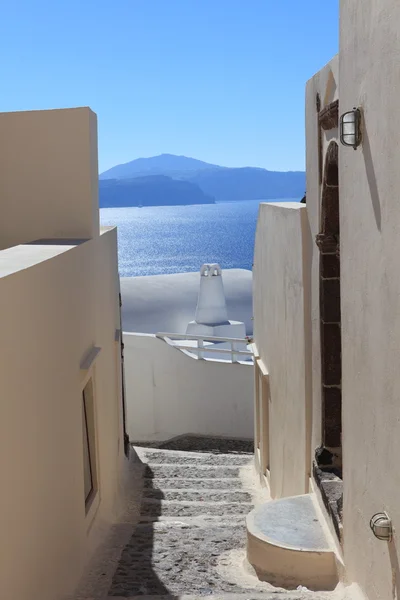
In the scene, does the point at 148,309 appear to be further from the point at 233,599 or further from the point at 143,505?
the point at 233,599

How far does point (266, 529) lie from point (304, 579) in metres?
0.53

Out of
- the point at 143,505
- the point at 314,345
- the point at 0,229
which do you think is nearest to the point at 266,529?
the point at 314,345

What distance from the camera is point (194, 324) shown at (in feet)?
61.9

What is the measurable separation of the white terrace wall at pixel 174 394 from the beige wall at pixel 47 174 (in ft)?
25.4

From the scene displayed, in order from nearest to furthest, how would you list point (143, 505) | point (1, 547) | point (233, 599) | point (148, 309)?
point (1, 547) → point (233, 599) → point (143, 505) → point (148, 309)

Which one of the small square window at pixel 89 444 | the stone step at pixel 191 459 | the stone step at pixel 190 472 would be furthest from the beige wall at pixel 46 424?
the stone step at pixel 191 459

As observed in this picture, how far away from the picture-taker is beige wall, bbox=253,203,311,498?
695 cm

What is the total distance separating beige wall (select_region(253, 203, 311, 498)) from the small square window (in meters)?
1.86

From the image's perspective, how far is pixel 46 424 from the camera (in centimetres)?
462

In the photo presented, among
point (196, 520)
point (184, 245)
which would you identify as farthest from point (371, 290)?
point (184, 245)

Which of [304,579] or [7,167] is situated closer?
[304,579]

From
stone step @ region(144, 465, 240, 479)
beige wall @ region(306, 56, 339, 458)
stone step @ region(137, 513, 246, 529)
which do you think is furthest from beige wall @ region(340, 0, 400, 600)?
stone step @ region(144, 465, 240, 479)

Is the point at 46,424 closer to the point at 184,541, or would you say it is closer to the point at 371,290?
the point at 371,290

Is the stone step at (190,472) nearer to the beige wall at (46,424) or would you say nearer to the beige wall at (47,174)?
the beige wall at (46,424)
